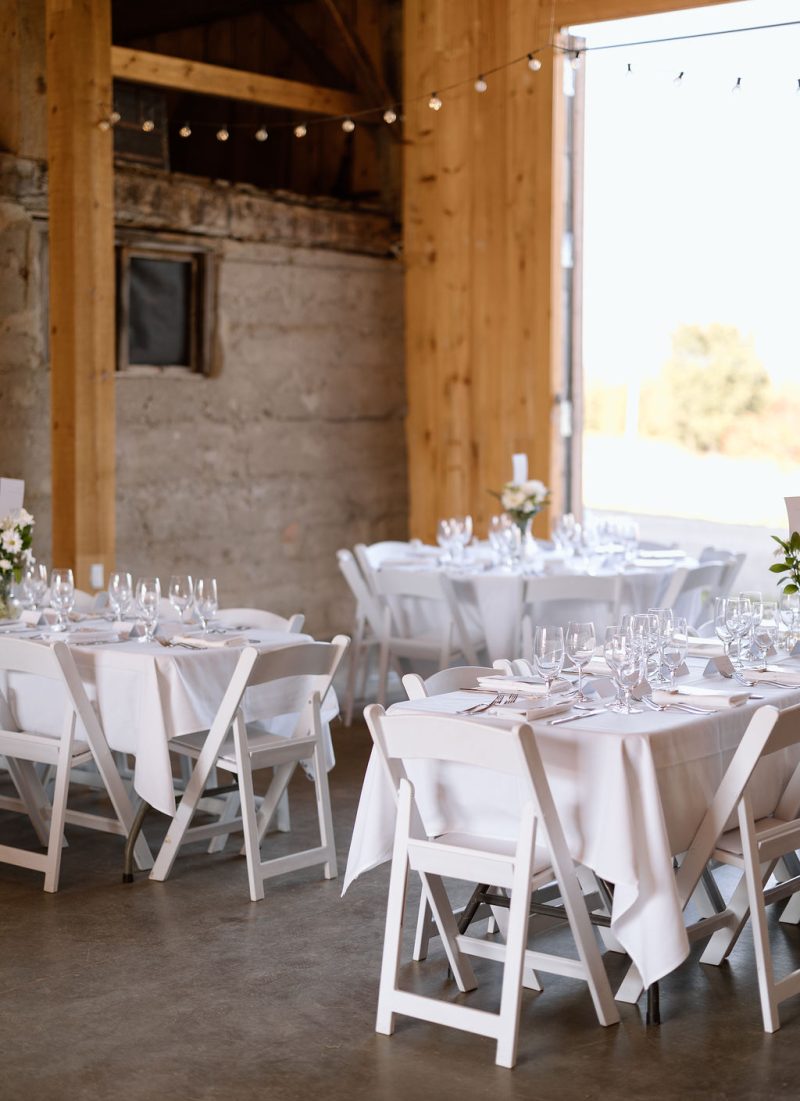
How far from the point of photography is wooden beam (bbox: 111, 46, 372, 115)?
853 cm

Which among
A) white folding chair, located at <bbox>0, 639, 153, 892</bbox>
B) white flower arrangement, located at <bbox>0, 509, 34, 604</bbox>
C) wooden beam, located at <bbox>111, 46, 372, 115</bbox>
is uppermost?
wooden beam, located at <bbox>111, 46, 372, 115</bbox>

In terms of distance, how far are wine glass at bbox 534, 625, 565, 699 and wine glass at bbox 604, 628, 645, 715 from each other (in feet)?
0.47

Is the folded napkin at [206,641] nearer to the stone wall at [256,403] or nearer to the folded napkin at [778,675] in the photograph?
the folded napkin at [778,675]

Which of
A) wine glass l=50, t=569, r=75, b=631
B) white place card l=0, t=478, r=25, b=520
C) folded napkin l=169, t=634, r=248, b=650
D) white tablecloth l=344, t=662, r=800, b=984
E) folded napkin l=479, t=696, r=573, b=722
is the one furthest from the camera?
white place card l=0, t=478, r=25, b=520

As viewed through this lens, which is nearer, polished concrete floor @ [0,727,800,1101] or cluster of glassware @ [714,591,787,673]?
polished concrete floor @ [0,727,800,1101]

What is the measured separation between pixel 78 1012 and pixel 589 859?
1.40 metres

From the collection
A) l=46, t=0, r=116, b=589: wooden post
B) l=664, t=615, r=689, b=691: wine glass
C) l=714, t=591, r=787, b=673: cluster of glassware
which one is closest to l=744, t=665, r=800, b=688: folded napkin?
l=714, t=591, r=787, b=673: cluster of glassware

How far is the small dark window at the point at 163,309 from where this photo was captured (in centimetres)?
860

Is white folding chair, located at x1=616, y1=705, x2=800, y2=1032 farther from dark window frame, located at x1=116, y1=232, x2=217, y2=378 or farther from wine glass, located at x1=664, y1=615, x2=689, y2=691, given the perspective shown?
dark window frame, located at x1=116, y1=232, x2=217, y2=378

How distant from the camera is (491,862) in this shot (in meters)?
3.51

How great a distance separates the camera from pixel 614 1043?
3619mm

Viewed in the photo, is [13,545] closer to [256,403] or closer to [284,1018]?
[284,1018]

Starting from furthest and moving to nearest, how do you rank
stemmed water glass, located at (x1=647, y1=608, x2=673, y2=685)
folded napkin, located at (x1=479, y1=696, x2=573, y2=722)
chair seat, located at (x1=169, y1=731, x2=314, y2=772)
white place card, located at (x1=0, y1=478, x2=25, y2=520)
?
white place card, located at (x1=0, y1=478, x2=25, y2=520), chair seat, located at (x1=169, y1=731, x2=314, y2=772), stemmed water glass, located at (x1=647, y1=608, x2=673, y2=685), folded napkin, located at (x1=479, y1=696, x2=573, y2=722)

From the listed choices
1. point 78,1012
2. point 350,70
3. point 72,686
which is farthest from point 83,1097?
point 350,70
